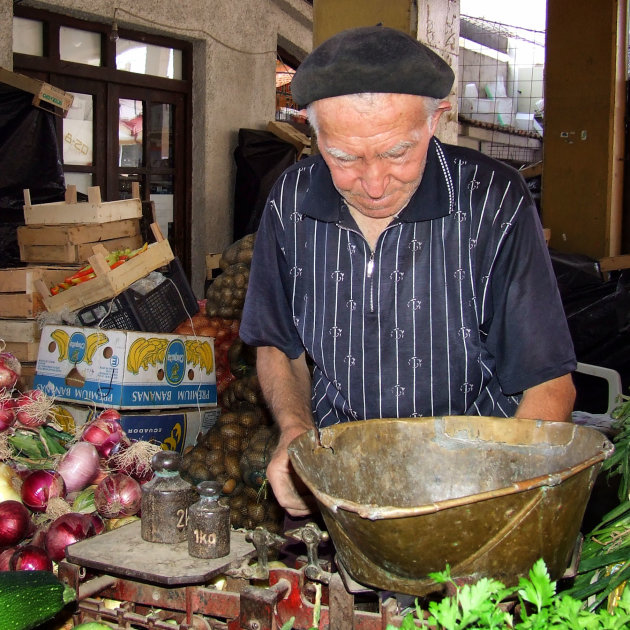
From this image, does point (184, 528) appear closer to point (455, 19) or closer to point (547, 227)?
point (455, 19)

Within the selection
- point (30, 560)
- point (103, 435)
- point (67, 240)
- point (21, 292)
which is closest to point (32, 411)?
point (103, 435)

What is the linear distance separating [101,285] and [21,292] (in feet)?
2.41

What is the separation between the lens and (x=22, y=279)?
5.70 metres

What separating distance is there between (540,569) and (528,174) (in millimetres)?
8108

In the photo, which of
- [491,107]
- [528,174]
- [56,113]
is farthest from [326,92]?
[491,107]

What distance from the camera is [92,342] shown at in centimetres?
506

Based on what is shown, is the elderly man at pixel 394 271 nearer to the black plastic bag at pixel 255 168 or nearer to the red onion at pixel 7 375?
the red onion at pixel 7 375

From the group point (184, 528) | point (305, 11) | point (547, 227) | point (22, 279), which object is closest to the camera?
point (184, 528)

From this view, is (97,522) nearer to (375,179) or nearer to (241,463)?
(375,179)

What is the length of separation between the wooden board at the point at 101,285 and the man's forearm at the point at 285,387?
3.28m

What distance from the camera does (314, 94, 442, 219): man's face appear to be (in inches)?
67.9

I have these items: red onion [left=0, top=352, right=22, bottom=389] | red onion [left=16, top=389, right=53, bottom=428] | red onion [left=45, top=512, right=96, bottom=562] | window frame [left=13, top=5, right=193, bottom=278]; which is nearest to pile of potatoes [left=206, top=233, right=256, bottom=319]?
red onion [left=0, top=352, right=22, bottom=389]

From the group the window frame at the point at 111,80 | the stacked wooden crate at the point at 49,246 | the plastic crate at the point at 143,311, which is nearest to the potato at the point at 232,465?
the plastic crate at the point at 143,311

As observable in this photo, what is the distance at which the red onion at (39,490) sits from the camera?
2.93 m
